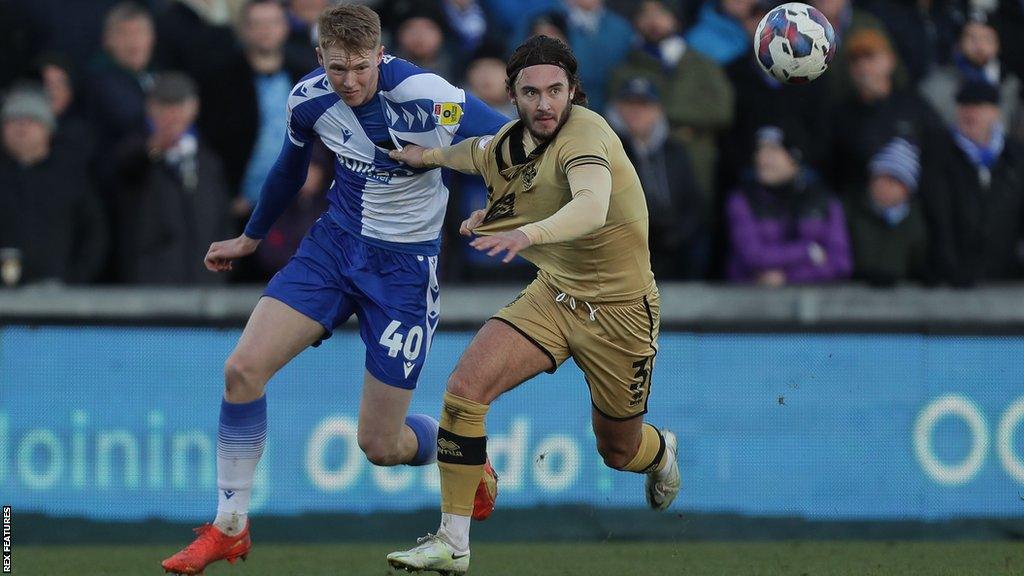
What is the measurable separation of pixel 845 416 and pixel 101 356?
476 centimetres

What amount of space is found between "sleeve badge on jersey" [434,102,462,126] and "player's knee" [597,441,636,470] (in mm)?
1719

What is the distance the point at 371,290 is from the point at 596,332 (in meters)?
1.16

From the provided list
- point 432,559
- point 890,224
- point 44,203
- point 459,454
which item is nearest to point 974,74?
point 890,224

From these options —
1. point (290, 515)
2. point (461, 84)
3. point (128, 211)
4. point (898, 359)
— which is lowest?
point (290, 515)

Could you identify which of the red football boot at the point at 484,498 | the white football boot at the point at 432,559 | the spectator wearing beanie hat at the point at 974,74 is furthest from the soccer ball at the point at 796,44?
the spectator wearing beanie hat at the point at 974,74

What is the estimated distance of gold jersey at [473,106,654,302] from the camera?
7.22 m

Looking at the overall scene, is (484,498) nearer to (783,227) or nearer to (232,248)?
(232,248)

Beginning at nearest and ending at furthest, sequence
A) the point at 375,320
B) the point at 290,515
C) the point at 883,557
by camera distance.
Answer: the point at 375,320, the point at 883,557, the point at 290,515

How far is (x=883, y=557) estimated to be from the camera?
906 cm

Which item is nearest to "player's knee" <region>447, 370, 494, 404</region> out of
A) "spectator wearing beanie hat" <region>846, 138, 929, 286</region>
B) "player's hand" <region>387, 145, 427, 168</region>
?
"player's hand" <region>387, 145, 427, 168</region>

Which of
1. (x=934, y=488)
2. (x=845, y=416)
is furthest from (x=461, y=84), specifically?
(x=934, y=488)

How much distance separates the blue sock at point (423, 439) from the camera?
8.41 meters

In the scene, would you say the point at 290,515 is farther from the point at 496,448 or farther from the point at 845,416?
the point at 845,416

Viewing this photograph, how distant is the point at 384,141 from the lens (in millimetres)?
7832
